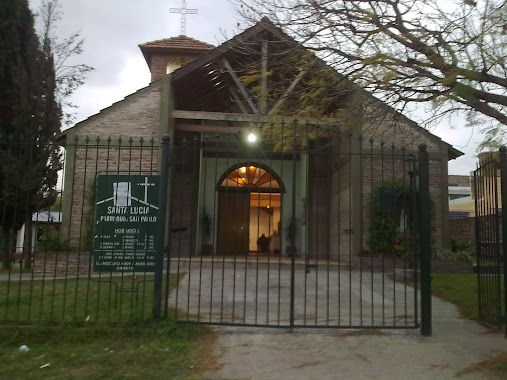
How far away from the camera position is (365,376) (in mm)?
4828

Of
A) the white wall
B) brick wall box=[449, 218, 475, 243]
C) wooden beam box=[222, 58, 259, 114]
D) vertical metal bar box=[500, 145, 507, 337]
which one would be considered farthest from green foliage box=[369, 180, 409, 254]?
vertical metal bar box=[500, 145, 507, 337]

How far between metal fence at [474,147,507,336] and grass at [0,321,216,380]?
397 centimetres

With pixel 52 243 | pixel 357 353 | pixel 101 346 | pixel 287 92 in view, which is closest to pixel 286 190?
pixel 52 243

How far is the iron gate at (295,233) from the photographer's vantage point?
7.12 metres

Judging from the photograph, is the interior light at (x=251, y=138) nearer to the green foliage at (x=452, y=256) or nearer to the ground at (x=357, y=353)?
the ground at (x=357, y=353)

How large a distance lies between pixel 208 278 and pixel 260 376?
712cm

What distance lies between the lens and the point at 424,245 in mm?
6516

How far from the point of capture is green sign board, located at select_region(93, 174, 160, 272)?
6.48 m

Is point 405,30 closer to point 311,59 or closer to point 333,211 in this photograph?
point 311,59

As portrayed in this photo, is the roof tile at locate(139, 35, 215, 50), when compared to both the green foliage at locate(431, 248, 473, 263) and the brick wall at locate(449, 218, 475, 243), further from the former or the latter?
the green foliage at locate(431, 248, 473, 263)

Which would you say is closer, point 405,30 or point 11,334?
point 11,334

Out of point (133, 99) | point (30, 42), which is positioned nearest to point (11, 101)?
point (30, 42)

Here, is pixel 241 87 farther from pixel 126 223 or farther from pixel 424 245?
pixel 424 245

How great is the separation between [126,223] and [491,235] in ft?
16.7
